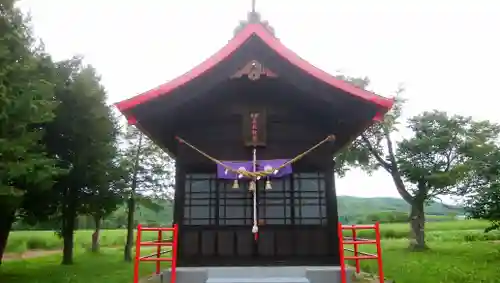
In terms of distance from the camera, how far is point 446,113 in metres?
24.6

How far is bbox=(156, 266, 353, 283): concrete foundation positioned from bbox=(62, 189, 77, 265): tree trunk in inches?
570

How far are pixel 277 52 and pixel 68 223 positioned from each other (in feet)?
56.3

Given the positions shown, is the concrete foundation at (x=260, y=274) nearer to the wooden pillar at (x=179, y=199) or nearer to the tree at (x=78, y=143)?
the wooden pillar at (x=179, y=199)

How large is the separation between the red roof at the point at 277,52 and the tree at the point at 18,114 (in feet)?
24.8

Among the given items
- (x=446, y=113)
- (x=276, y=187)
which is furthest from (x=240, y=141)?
(x=446, y=113)

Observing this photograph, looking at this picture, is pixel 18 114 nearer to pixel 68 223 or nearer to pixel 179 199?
pixel 179 199

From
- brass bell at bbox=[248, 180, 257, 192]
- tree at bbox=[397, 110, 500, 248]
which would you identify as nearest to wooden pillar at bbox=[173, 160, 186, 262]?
brass bell at bbox=[248, 180, 257, 192]

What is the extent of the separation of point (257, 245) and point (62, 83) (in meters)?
15.5

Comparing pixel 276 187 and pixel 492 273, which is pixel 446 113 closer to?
pixel 492 273

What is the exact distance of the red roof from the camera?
707cm

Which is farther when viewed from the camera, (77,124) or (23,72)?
(77,124)

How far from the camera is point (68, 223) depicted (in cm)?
2019

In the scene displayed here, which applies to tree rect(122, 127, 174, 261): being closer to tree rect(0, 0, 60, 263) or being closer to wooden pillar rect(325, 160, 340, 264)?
tree rect(0, 0, 60, 263)

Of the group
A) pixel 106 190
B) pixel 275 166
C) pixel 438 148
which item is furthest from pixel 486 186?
pixel 106 190
